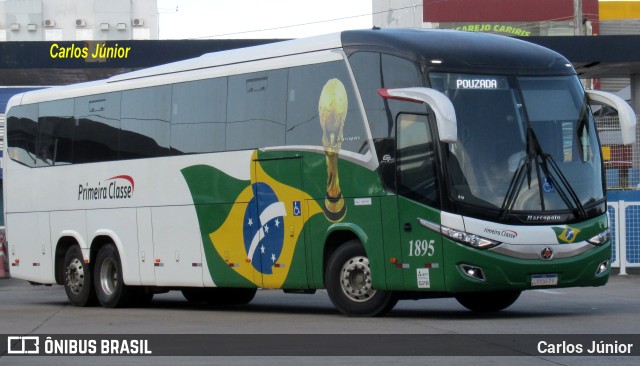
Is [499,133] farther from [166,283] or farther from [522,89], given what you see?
[166,283]

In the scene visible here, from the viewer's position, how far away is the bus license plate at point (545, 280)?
1509 cm

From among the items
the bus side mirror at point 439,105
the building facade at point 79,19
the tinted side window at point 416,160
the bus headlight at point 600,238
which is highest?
the building facade at point 79,19

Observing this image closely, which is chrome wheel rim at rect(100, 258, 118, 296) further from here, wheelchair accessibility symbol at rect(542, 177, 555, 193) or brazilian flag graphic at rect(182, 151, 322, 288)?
wheelchair accessibility symbol at rect(542, 177, 555, 193)

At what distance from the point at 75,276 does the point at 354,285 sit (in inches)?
281

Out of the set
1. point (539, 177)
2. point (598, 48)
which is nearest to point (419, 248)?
point (539, 177)

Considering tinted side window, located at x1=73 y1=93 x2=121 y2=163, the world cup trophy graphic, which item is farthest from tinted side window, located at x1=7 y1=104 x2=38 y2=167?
the world cup trophy graphic

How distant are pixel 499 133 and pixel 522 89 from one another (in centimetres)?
72

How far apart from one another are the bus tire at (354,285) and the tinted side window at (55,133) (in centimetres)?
714

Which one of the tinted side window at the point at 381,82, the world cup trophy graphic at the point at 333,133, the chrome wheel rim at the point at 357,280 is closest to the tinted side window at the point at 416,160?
the tinted side window at the point at 381,82

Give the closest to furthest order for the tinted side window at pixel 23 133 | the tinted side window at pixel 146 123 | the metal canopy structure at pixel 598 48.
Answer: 1. the tinted side window at pixel 146 123
2. the tinted side window at pixel 23 133
3. the metal canopy structure at pixel 598 48

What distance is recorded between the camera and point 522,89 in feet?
51.3

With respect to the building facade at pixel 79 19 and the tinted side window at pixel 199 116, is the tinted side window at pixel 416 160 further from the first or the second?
the building facade at pixel 79 19

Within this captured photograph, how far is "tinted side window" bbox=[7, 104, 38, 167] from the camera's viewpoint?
74.7 feet

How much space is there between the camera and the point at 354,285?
52.9 ft
